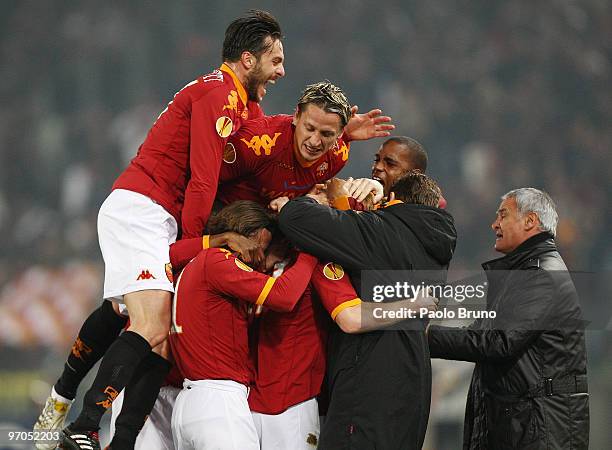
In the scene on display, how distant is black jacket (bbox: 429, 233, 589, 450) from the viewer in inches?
126

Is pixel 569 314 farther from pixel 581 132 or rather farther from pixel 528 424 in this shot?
pixel 581 132

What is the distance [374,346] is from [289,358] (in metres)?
0.32

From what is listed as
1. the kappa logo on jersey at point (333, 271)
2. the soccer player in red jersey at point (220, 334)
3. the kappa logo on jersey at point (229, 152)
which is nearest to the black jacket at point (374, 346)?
the kappa logo on jersey at point (333, 271)

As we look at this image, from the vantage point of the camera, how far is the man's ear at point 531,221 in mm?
3504

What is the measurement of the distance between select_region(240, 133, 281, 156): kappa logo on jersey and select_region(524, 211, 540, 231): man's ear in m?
1.30

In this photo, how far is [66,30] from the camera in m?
6.93

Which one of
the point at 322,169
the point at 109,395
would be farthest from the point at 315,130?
the point at 109,395

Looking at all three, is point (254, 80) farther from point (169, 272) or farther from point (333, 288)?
point (333, 288)

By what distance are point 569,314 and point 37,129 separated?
16.9ft

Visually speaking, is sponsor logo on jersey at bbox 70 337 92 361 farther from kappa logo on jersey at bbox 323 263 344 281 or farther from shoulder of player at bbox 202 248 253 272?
kappa logo on jersey at bbox 323 263 344 281

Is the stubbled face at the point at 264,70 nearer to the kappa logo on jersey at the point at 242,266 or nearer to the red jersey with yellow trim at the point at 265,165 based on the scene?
the red jersey with yellow trim at the point at 265,165

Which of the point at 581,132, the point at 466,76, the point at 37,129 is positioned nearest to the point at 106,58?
the point at 37,129

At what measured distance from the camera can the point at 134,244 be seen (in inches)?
112

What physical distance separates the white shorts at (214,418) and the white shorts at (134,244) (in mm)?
433
